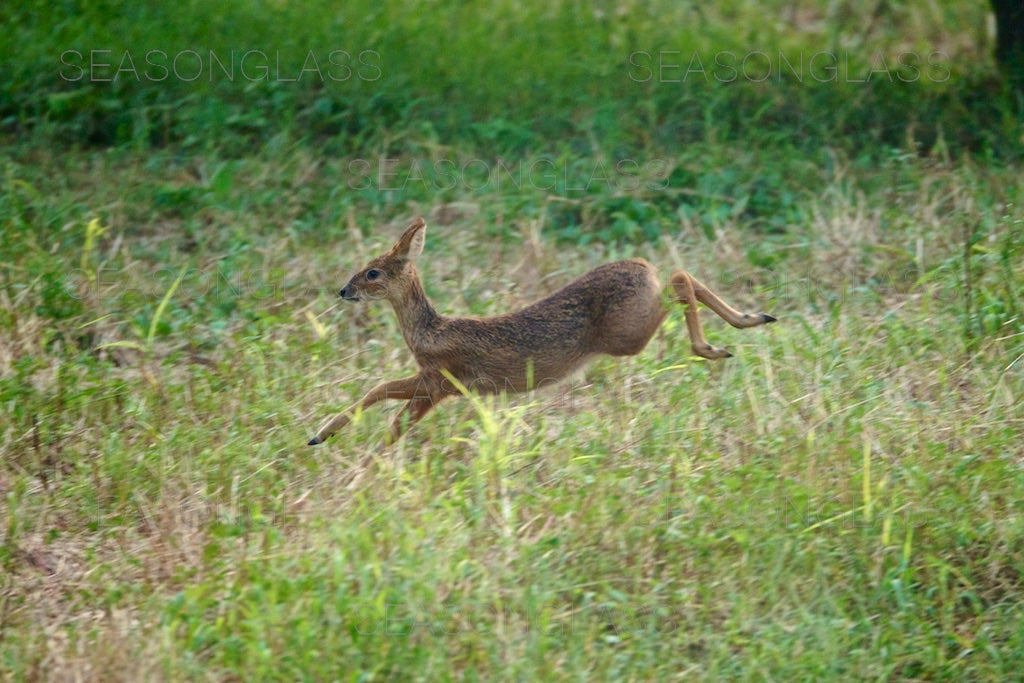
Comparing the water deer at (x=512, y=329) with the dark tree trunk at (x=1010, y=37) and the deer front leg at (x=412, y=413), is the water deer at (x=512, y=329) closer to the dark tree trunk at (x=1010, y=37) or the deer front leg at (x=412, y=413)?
the deer front leg at (x=412, y=413)

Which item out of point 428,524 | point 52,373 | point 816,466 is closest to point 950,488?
point 816,466

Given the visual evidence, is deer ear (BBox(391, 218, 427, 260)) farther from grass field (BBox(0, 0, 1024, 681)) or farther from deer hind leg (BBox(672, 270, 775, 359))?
deer hind leg (BBox(672, 270, 775, 359))

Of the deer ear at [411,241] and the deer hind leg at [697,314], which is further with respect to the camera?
the deer hind leg at [697,314]

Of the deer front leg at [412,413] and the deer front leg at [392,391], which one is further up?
the deer front leg at [392,391]

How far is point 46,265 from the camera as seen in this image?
6766mm

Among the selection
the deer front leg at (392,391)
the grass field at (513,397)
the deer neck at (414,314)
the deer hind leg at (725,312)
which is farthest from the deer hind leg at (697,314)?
the deer front leg at (392,391)

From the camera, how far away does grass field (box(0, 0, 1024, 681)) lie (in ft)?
14.1

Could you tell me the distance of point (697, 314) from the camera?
592 centimetres

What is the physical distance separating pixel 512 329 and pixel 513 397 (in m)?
0.58

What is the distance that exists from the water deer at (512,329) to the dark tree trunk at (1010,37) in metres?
4.41

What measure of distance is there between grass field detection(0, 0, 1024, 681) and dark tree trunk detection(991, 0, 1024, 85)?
7.1 inches

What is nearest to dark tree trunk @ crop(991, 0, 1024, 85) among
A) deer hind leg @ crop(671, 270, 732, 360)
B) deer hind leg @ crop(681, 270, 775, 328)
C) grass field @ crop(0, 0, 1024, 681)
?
grass field @ crop(0, 0, 1024, 681)

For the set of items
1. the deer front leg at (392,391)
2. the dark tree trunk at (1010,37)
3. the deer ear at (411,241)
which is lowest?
the deer front leg at (392,391)

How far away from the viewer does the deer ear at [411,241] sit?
5.76 m
